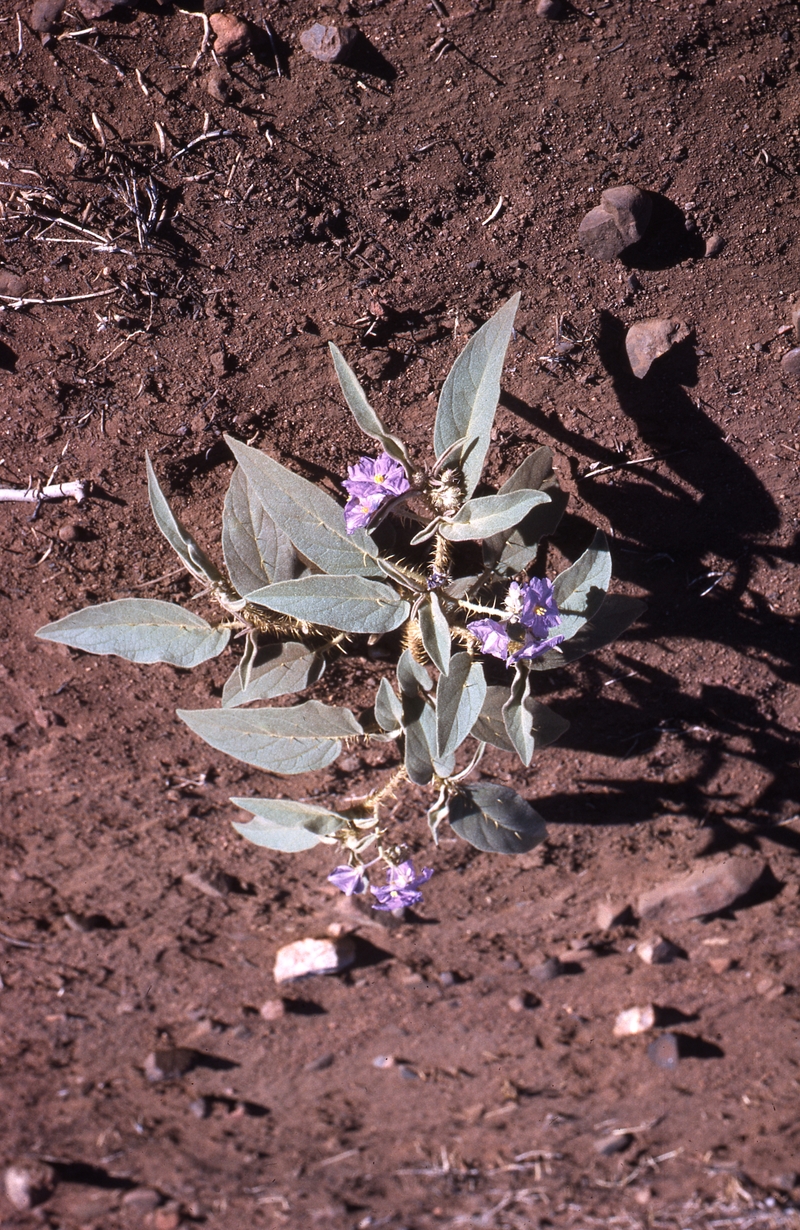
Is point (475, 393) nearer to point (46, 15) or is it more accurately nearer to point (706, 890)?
point (46, 15)

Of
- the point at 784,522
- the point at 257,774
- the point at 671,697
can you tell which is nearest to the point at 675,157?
the point at 784,522

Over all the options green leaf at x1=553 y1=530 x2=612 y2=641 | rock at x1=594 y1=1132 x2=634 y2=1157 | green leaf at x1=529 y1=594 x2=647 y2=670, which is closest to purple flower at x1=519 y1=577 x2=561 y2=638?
green leaf at x1=553 y1=530 x2=612 y2=641

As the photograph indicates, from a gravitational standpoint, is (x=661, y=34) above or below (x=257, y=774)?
above

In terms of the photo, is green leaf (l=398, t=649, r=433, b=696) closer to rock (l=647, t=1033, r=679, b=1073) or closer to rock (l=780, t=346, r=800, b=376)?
rock (l=780, t=346, r=800, b=376)

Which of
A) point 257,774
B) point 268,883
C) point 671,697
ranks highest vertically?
point 671,697

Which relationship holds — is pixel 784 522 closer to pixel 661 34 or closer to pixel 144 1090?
pixel 661 34

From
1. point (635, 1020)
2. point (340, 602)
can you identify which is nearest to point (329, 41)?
point (340, 602)
